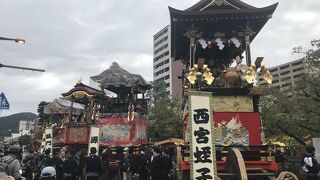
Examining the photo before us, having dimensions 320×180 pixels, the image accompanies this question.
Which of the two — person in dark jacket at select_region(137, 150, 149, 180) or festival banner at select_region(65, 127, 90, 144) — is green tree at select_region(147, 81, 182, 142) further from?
person in dark jacket at select_region(137, 150, 149, 180)

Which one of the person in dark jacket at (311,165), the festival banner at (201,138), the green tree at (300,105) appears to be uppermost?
the green tree at (300,105)

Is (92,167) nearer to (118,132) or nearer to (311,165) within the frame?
(311,165)

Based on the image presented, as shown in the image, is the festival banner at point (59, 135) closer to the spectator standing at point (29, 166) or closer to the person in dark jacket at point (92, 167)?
the spectator standing at point (29, 166)

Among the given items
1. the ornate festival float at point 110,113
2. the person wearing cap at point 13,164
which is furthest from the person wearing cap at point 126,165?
Result: the person wearing cap at point 13,164

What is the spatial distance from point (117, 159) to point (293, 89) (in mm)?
11450

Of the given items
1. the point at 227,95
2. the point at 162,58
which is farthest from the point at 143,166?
the point at 162,58

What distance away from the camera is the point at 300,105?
21.0m

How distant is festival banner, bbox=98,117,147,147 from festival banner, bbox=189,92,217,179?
21.7 m

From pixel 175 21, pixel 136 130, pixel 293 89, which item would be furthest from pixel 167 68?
pixel 175 21

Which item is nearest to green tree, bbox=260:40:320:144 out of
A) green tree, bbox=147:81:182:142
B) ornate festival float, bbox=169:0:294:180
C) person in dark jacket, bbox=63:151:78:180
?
ornate festival float, bbox=169:0:294:180

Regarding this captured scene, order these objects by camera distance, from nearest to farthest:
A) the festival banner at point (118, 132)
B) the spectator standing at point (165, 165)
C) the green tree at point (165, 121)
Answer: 1. the spectator standing at point (165, 165)
2. the festival banner at point (118, 132)
3. the green tree at point (165, 121)

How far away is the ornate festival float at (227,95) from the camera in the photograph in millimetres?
8312

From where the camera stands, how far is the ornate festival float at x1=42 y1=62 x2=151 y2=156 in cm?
2988

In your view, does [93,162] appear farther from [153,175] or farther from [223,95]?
[223,95]
